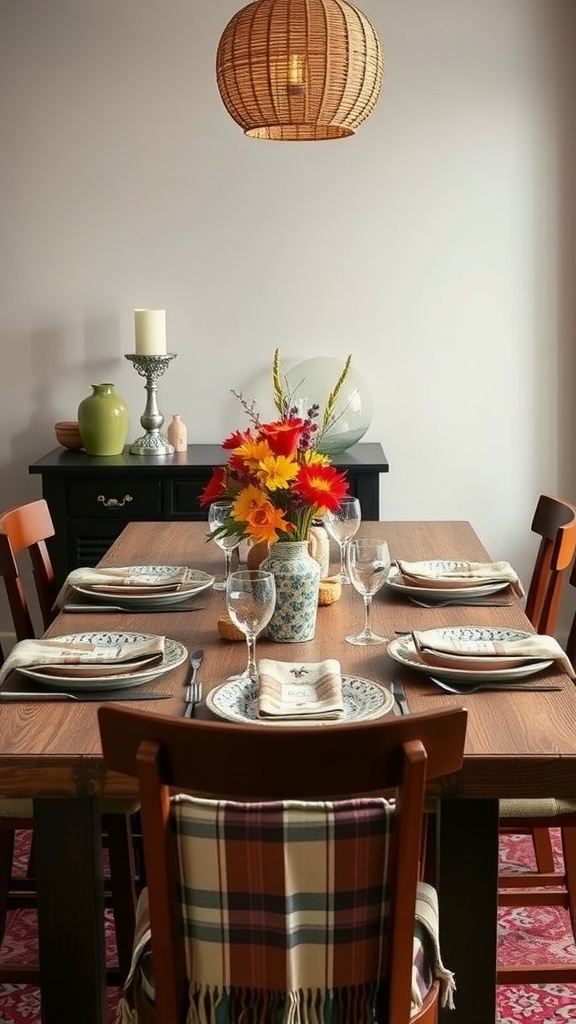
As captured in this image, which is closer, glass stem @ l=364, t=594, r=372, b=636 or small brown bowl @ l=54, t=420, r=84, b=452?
glass stem @ l=364, t=594, r=372, b=636

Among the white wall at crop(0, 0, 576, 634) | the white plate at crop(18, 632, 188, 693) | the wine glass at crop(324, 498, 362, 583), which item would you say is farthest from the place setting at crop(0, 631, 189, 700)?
the white wall at crop(0, 0, 576, 634)

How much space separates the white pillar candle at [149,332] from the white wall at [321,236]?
226 millimetres

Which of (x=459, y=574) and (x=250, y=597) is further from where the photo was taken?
(x=459, y=574)

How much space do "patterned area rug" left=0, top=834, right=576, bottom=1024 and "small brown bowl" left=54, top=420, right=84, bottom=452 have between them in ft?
6.27

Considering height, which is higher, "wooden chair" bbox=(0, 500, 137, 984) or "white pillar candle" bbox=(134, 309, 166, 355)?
"white pillar candle" bbox=(134, 309, 166, 355)

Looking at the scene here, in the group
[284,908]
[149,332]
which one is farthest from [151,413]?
[284,908]

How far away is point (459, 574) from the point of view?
267 cm

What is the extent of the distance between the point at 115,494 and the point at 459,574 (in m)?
1.72

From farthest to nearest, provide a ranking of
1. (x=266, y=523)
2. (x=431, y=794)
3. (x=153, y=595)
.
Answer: (x=153, y=595) < (x=266, y=523) < (x=431, y=794)

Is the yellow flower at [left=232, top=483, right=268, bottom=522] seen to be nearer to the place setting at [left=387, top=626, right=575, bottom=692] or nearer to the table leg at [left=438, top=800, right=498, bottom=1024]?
the place setting at [left=387, top=626, right=575, bottom=692]

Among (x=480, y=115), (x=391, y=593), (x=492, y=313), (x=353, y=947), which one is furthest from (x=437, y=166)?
(x=353, y=947)

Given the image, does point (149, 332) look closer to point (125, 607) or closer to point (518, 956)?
point (125, 607)

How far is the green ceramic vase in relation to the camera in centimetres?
418

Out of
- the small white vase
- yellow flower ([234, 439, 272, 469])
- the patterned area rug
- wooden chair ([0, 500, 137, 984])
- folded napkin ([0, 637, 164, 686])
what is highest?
yellow flower ([234, 439, 272, 469])
